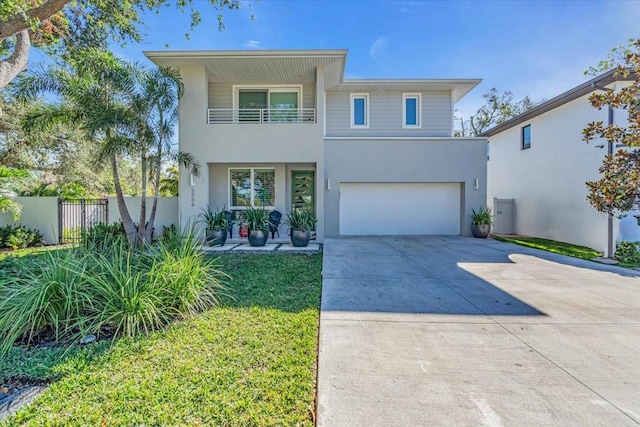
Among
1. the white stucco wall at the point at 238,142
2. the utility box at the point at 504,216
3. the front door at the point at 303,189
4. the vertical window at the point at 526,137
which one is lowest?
the utility box at the point at 504,216

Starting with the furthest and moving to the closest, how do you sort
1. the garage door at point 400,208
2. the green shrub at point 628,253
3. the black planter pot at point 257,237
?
the garage door at point 400,208
the black planter pot at point 257,237
the green shrub at point 628,253

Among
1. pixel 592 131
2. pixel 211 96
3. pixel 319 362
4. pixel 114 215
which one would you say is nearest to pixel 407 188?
pixel 592 131

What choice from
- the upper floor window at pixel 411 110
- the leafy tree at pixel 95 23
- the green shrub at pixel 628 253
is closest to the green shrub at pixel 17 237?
the leafy tree at pixel 95 23

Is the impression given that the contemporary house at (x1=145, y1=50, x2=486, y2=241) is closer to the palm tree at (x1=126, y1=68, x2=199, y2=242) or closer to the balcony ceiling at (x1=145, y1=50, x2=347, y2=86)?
the balcony ceiling at (x1=145, y1=50, x2=347, y2=86)

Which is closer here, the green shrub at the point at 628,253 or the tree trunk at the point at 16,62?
the tree trunk at the point at 16,62

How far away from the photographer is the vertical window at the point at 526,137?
13.6 m

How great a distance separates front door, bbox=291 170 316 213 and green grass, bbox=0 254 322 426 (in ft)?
25.5

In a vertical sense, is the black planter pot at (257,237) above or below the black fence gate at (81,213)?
below

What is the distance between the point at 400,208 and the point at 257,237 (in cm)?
597

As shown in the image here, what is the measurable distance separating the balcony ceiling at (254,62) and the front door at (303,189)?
3.58 m

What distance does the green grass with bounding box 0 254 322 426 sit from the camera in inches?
91.8

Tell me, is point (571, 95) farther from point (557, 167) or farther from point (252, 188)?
point (252, 188)

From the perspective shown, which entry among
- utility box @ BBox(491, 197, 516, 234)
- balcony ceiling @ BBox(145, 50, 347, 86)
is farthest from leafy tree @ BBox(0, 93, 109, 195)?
utility box @ BBox(491, 197, 516, 234)

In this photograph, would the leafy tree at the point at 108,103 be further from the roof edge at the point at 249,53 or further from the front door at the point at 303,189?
the front door at the point at 303,189
